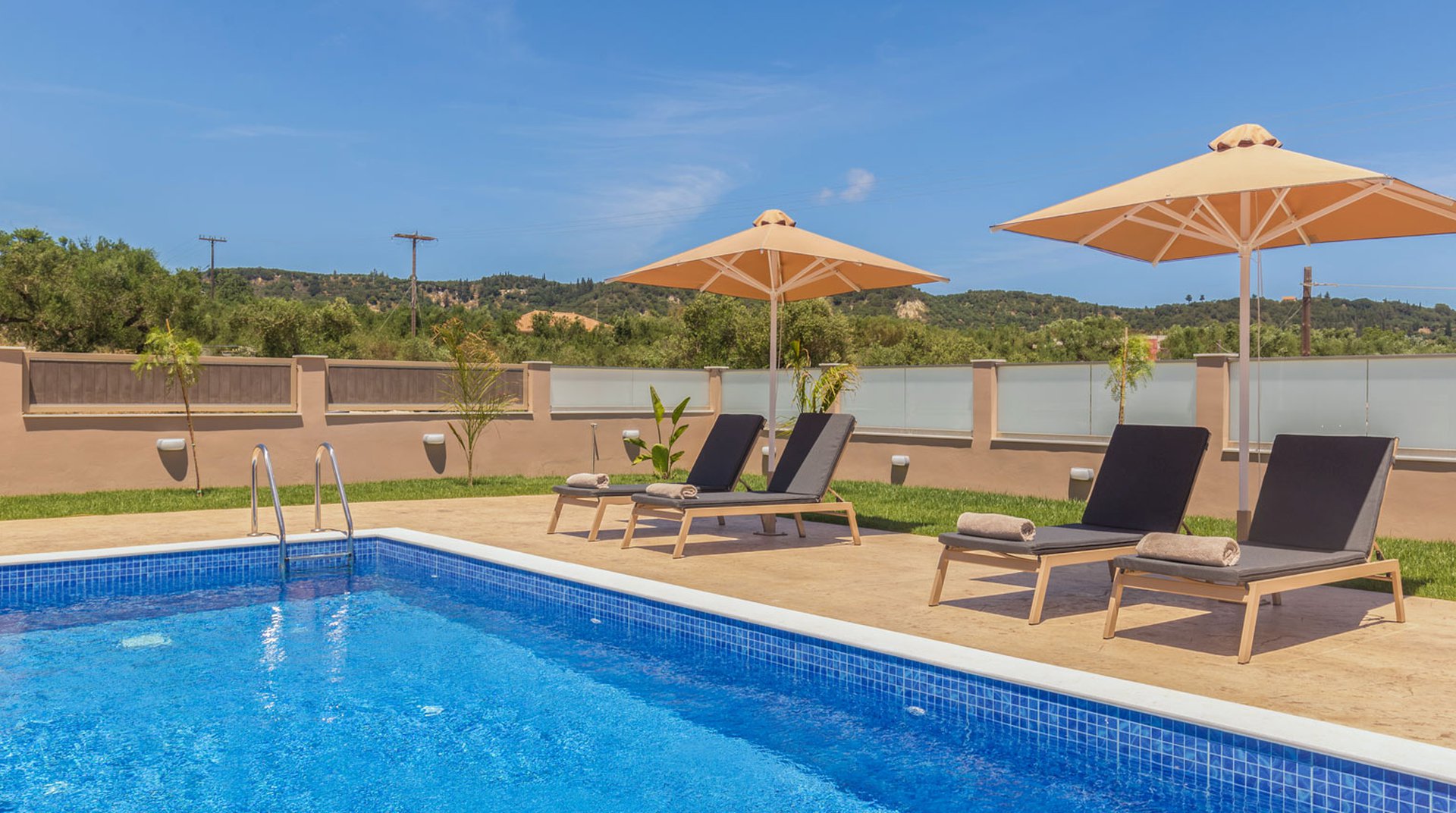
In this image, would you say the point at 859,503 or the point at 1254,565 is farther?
the point at 859,503

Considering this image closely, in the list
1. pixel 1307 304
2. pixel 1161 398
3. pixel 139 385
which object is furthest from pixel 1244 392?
pixel 1307 304

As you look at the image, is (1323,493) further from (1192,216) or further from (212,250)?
(212,250)

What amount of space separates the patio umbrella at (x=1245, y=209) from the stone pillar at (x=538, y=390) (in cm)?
989

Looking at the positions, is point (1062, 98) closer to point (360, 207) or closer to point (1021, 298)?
point (1021, 298)

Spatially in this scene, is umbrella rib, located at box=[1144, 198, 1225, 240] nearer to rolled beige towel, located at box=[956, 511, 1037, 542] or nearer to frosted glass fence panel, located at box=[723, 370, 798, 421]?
rolled beige towel, located at box=[956, 511, 1037, 542]

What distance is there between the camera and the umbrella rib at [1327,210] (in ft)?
16.9

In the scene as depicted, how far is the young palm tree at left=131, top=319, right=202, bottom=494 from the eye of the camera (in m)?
11.9

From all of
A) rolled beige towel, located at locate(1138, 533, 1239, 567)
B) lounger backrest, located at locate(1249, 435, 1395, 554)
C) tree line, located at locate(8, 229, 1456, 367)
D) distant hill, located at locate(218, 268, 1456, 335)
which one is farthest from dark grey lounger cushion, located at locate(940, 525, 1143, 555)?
distant hill, located at locate(218, 268, 1456, 335)

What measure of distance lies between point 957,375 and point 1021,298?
43.7m

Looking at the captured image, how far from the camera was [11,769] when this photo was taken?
379 centimetres

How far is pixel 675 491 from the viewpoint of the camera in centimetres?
741

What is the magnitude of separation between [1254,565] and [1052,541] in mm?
971

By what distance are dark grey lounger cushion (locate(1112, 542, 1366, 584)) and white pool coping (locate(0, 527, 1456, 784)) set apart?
811mm

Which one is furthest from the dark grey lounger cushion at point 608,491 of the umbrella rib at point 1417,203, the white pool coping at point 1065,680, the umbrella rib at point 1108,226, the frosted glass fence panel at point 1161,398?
the frosted glass fence panel at point 1161,398
